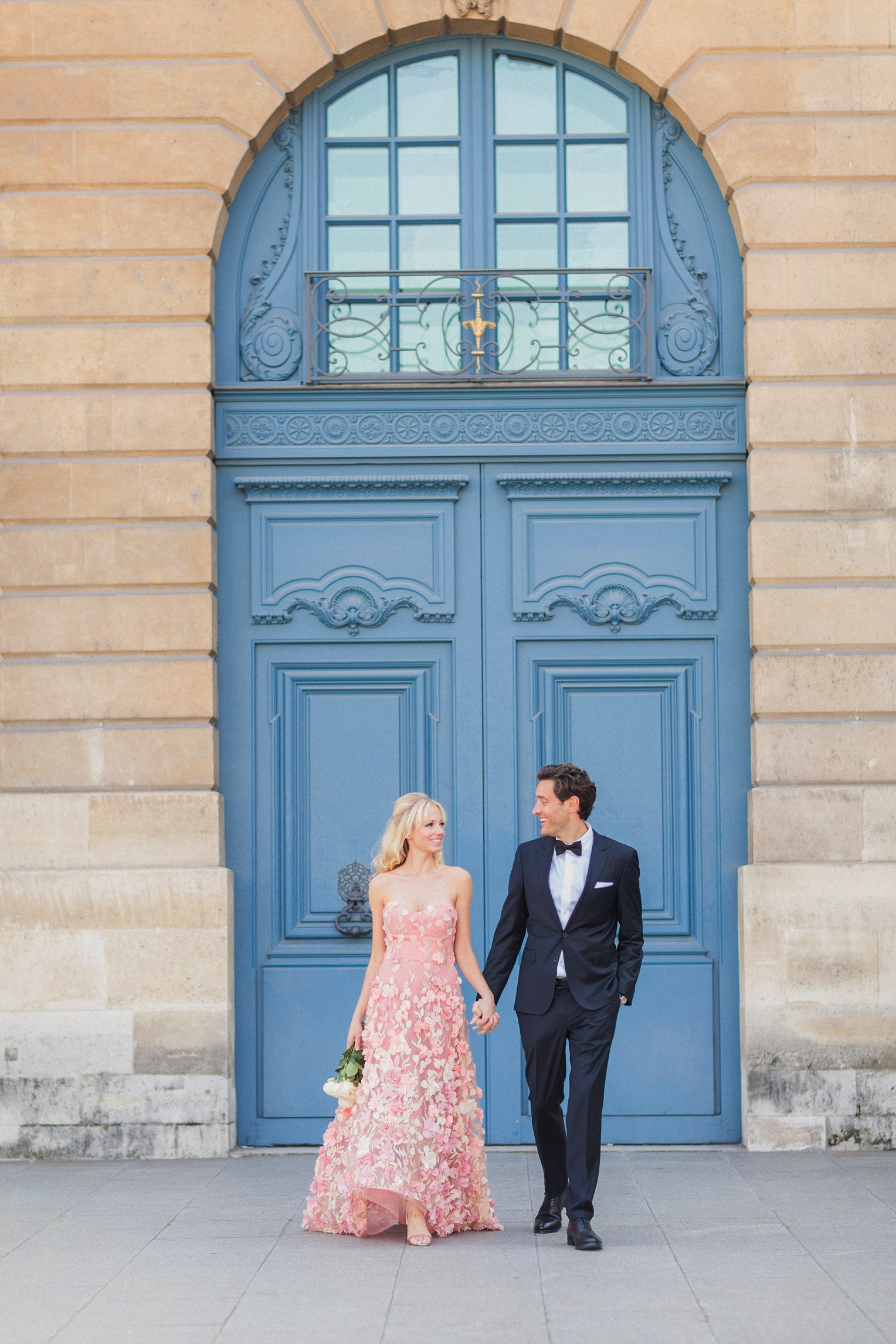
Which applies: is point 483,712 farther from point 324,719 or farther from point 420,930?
point 420,930

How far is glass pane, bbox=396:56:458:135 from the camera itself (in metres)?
8.92

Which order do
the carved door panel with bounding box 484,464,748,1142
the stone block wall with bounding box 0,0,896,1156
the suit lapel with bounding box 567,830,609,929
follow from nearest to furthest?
the suit lapel with bounding box 567,830,609,929, the stone block wall with bounding box 0,0,896,1156, the carved door panel with bounding box 484,464,748,1142

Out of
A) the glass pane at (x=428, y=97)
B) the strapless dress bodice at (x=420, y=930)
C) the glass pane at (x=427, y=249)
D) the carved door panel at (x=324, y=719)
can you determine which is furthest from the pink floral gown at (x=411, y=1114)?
the glass pane at (x=428, y=97)

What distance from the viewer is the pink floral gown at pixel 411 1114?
20.3 ft

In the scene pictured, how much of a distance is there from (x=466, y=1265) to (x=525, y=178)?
→ 19.2ft

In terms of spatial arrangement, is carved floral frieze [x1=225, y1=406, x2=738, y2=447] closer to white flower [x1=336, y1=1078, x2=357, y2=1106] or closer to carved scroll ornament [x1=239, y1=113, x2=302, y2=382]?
carved scroll ornament [x1=239, y1=113, x2=302, y2=382]

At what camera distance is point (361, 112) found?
894 centimetres

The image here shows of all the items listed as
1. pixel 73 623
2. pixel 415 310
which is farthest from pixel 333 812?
pixel 415 310

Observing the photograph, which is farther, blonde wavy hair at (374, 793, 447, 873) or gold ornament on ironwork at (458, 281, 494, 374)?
gold ornament on ironwork at (458, 281, 494, 374)

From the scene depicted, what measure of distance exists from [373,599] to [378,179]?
2.40 m

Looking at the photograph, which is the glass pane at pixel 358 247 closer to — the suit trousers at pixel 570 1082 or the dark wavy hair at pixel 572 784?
the dark wavy hair at pixel 572 784

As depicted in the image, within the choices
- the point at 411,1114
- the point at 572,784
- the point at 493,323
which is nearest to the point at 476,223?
the point at 493,323

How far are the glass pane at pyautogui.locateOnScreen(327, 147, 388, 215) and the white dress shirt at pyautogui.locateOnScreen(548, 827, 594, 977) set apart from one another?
4190 millimetres

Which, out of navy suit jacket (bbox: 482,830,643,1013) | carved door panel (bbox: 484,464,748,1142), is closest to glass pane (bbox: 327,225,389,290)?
carved door panel (bbox: 484,464,748,1142)
